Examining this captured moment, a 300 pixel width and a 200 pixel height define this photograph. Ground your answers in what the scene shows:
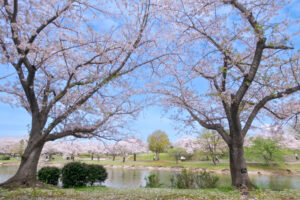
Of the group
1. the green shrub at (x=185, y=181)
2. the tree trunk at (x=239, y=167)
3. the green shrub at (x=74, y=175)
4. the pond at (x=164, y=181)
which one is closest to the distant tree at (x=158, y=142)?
the pond at (x=164, y=181)

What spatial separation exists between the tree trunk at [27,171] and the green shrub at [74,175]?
7.72 feet

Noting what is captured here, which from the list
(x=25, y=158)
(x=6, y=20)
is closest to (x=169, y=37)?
(x=6, y=20)

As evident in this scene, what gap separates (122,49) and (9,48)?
5.27 metres

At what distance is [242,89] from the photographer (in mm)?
7695

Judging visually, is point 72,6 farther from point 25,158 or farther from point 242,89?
point 242,89

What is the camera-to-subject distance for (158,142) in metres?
46.5

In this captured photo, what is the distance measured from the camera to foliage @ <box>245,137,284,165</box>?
2981cm

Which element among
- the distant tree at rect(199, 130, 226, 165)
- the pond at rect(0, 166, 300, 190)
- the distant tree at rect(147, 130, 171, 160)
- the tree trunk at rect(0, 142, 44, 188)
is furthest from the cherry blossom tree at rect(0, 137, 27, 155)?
the tree trunk at rect(0, 142, 44, 188)

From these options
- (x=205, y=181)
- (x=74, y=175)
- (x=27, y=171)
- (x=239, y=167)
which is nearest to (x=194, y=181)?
(x=205, y=181)

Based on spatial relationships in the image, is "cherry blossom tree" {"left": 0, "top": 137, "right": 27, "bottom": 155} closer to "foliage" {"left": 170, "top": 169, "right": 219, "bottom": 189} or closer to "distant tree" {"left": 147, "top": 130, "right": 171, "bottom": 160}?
"distant tree" {"left": 147, "top": 130, "right": 171, "bottom": 160}

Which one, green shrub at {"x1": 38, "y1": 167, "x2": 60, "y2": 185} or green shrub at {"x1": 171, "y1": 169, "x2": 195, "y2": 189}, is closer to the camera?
green shrub at {"x1": 171, "y1": 169, "x2": 195, "y2": 189}

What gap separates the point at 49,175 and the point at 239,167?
10.3 metres

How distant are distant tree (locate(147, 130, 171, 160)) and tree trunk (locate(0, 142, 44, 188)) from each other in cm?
3875

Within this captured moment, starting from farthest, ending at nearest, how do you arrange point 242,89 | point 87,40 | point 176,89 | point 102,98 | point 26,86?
1. point 176,89
2. point 102,98
3. point 26,86
4. point 87,40
5. point 242,89
